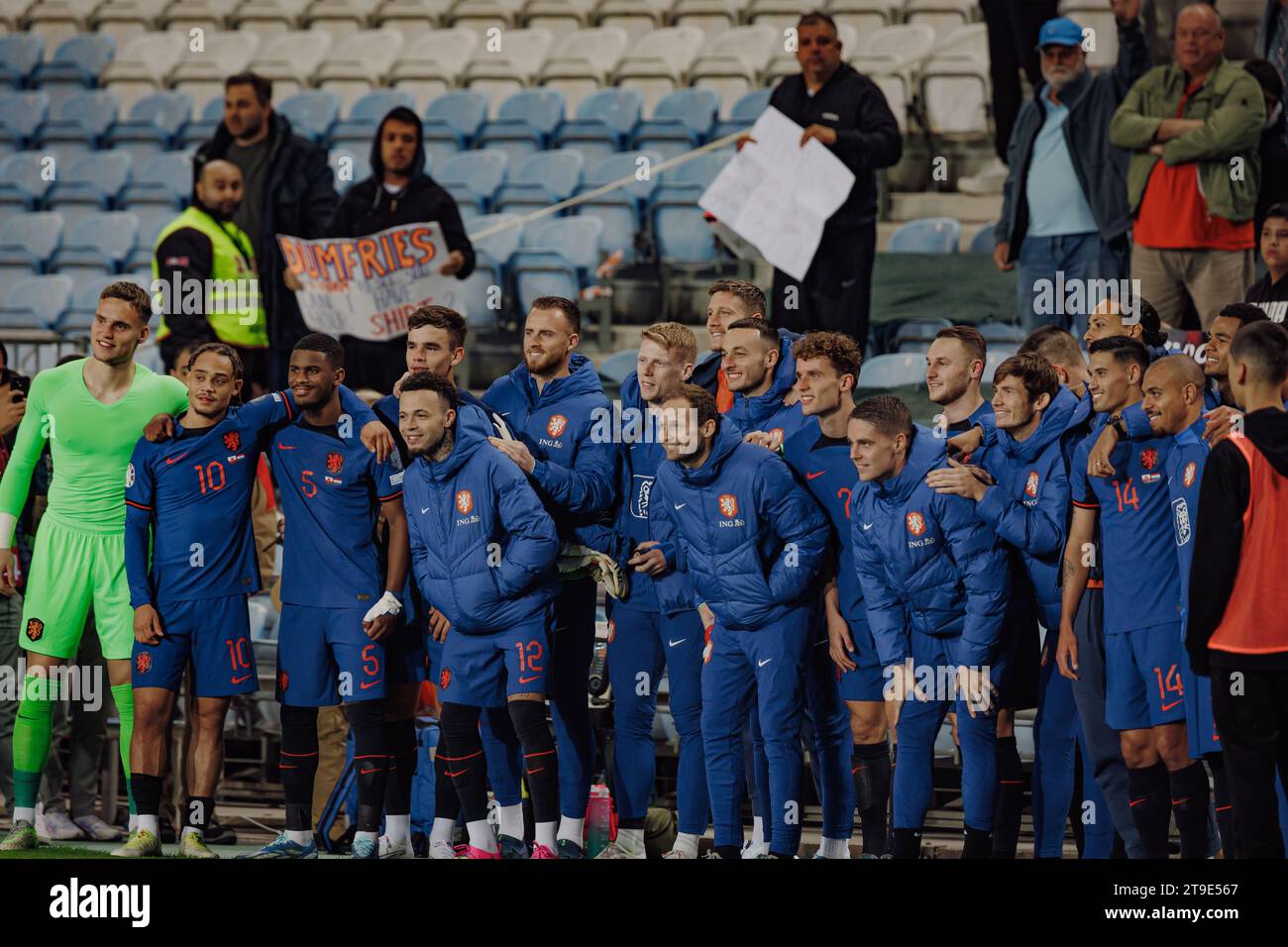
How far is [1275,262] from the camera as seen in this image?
7438 millimetres

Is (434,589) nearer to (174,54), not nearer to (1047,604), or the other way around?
(1047,604)

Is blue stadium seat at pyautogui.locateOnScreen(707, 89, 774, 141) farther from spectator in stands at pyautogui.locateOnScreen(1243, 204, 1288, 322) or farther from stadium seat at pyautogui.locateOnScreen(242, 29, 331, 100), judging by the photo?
spectator in stands at pyautogui.locateOnScreen(1243, 204, 1288, 322)

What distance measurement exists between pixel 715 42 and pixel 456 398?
24.7ft

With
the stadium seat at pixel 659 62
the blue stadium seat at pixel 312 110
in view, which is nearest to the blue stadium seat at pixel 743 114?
the stadium seat at pixel 659 62

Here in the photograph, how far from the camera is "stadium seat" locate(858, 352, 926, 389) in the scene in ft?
30.6

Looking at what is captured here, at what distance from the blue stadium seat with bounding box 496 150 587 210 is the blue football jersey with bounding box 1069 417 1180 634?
6.60m

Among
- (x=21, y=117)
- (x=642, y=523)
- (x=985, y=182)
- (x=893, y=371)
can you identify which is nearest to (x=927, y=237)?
(x=985, y=182)

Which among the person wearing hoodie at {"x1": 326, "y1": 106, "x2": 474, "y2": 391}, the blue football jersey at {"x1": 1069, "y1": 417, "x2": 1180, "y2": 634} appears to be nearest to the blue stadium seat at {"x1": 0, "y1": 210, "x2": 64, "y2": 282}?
the person wearing hoodie at {"x1": 326, "y1": 106, "x2": 474, "y2": 391}

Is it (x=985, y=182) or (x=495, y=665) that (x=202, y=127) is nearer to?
(x=985, y=182)

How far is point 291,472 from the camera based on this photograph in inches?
268

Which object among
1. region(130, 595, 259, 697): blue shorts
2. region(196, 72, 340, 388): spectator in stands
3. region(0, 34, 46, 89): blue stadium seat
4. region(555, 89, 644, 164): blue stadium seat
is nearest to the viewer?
region(130, 595, 259, 697): blue shorts

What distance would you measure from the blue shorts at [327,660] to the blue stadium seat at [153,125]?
8.21m

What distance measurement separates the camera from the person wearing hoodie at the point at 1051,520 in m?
6.45
